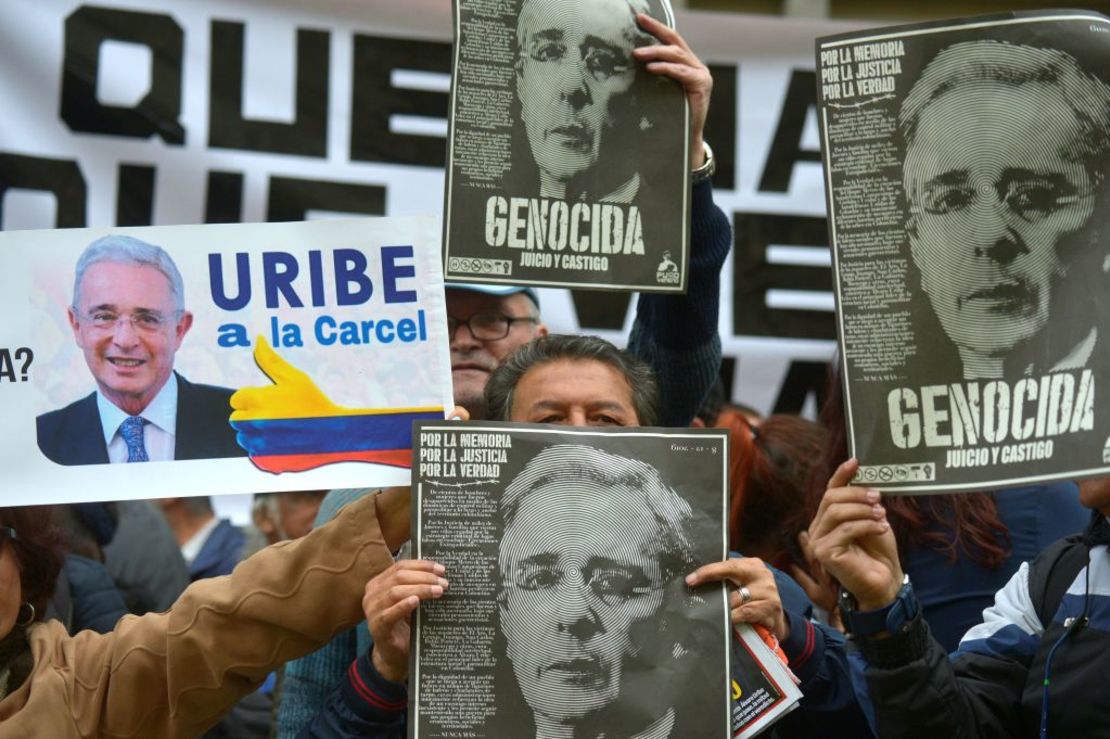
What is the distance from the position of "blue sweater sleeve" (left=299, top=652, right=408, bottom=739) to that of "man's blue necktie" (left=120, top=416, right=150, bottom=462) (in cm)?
50

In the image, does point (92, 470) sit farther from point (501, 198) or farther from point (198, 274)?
point (501, 198)

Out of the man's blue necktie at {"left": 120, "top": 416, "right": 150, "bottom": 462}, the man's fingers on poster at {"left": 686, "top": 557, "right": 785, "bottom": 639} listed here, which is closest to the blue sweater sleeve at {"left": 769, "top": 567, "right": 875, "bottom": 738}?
the man's fingers on poster at {"left": 686, "top": 557, "right": 785, "bottom": 639}

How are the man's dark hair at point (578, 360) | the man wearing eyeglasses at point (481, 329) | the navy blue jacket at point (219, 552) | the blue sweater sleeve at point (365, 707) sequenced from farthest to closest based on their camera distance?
the navy blue jacket at point (219, 552) < the man wearing eyeglasses at point (481, 329) < the man's dark hair at point (578, 360) < the blue sweater sleeve at point (365, 707)

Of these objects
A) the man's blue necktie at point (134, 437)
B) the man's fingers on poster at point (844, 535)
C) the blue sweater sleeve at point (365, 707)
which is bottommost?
the blue sweater sleeve at point (365, 707)

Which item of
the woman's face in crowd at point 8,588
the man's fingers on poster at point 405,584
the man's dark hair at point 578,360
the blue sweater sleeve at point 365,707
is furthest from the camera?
the man's dark hair at point 578,360

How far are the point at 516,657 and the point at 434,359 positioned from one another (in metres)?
0.55

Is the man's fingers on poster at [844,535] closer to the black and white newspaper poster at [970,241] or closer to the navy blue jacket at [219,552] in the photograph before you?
the black and white newspaper poster at [970,241]

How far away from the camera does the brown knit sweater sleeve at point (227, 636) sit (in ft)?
8.47

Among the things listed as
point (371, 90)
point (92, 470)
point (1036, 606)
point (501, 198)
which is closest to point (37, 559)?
point (92, 470)

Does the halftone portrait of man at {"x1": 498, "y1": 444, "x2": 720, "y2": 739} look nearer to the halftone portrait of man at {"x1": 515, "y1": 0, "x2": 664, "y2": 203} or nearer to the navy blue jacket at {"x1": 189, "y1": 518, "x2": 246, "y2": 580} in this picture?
the halftone portrait of man at {"x1": 515, "y1": 0, "x2": 664, "y2": 203}

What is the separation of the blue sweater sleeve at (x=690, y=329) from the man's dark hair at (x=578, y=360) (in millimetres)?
172

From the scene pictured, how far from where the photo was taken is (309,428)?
272cm

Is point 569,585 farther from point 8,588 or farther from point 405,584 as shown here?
point 8,588

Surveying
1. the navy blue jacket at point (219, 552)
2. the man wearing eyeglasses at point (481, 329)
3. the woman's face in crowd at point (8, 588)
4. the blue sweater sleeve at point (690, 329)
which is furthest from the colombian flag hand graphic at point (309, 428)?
the navy blue jacket at point (219, 552)
